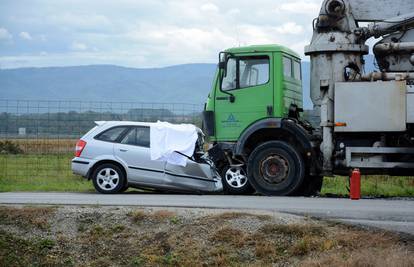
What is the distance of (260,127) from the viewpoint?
18.0m

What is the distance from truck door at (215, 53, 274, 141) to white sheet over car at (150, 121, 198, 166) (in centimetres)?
94

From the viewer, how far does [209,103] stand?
18656 millimetres

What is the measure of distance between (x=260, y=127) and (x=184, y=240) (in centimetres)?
663

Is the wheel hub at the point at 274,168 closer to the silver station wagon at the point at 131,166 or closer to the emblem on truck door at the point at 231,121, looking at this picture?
the emblem on truck door at the point at 231,121

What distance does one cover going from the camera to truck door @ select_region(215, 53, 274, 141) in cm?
1816

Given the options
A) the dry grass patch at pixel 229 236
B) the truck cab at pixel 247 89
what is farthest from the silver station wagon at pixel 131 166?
the dry grass patch at pixel 229 236

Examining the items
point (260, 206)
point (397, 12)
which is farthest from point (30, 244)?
point (397, 12)

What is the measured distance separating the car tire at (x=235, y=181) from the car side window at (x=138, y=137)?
179cm

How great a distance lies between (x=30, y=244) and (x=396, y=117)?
798 cm

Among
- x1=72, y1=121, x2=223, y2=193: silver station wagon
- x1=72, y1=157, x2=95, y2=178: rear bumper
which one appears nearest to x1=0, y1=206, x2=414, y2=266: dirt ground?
x1=72, y1=121, x2=223, y2=193: silver station wagon

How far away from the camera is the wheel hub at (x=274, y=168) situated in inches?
699

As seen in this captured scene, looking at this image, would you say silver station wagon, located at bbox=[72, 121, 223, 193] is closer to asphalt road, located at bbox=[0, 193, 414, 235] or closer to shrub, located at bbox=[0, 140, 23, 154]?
asphalt road, located at bbox=[0, 193, 414, 235]

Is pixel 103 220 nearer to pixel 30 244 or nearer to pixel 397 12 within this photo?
pixel 30 244

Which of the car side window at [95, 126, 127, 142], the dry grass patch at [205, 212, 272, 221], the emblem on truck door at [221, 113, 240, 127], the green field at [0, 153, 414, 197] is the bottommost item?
the dry grass patch at [205, 212, 272, 221]
